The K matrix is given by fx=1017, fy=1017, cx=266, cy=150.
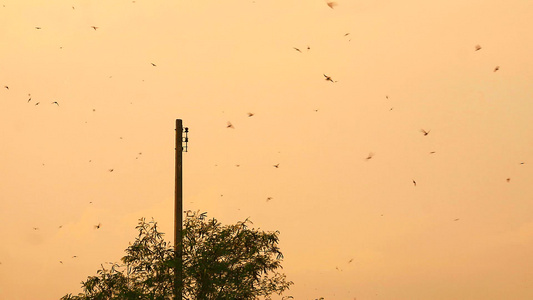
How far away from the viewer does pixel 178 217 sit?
30.3m

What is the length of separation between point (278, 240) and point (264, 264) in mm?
882

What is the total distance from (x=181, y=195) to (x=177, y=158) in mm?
1507

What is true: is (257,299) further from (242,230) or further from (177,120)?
(177,120)

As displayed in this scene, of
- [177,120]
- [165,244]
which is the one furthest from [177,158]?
[165,244]

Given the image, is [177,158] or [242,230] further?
[177,158]

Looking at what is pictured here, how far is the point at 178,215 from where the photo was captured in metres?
30.4

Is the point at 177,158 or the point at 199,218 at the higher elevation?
the point at 177,158

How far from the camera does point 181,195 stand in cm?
3108

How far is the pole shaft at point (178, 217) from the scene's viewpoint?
28625mm

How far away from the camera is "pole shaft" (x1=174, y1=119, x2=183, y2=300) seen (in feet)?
93.9

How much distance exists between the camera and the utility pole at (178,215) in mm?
28625

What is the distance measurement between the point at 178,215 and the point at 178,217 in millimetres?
96

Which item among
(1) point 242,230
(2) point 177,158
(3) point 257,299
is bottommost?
(3) point 257,299

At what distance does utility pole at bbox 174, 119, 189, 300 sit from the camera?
28.6 meters
